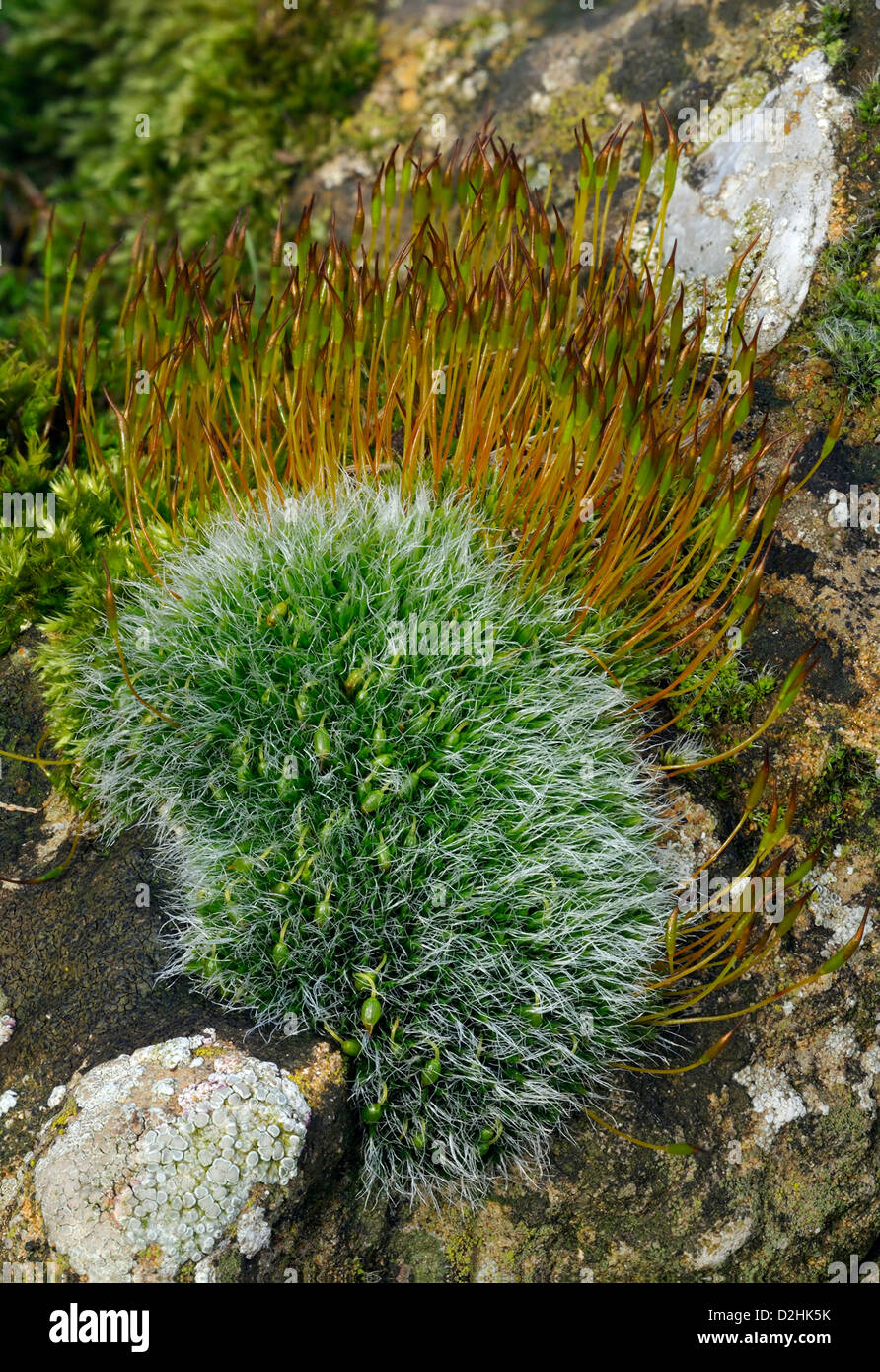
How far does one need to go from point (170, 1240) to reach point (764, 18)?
4.90 meters

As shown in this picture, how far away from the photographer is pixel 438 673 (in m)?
2.83

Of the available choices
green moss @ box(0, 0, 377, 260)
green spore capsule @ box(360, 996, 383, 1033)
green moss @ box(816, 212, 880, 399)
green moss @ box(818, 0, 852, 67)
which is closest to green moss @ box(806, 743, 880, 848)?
green moss @ box(816, 212, 880, 399)

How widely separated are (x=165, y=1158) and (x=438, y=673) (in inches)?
55.4

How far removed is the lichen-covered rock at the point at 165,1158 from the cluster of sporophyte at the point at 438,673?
26cm

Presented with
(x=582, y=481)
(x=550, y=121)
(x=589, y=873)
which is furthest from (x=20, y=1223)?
(x=550, y=121)

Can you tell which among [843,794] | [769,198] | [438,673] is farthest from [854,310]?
[438,673]

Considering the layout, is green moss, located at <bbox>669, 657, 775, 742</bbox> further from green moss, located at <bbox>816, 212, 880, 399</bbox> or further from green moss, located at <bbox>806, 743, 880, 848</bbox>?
green moss, located at <bbox>816, 212, 880, 399</bbox>

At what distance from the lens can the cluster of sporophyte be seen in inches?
107

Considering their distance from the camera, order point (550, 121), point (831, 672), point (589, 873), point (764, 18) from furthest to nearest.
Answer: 1. point (550, 121)
2. point (764, 18)
3. point (831, 672)
4. point (589, 873)

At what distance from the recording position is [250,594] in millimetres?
2992

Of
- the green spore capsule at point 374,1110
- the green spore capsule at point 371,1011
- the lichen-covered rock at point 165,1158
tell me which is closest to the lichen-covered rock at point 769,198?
the green spore capsule at point 371,1011

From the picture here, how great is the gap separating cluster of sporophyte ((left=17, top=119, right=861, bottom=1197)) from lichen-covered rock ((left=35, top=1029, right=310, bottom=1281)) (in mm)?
262
